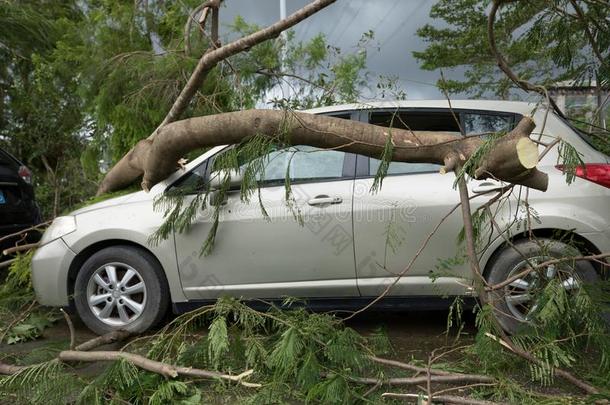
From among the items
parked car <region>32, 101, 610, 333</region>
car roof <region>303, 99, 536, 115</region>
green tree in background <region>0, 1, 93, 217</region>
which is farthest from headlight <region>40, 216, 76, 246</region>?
green tree in background <region>0, 1, 93, 217</region>

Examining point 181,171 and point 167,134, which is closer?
point 167,134

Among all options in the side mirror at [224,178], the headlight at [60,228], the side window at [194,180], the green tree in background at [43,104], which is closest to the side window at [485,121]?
the side mirror at [224,178]

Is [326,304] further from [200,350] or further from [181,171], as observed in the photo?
[181,171]

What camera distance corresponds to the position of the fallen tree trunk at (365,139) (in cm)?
270

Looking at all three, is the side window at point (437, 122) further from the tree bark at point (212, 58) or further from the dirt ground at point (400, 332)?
the dirt ground at point (400, 332)

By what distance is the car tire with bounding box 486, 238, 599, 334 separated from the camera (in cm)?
308

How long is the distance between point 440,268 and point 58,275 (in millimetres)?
2679

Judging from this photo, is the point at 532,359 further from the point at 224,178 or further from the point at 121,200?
the point at 121,200

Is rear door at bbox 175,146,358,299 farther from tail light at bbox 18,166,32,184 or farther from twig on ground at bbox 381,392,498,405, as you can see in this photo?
tail light at bbox 18,166,32,184

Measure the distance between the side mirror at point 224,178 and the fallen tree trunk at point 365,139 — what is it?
0.19 meters

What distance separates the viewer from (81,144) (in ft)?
33.6

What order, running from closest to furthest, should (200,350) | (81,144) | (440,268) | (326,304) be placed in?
(200,350) < (440,268) < (326,304) < (81,144)

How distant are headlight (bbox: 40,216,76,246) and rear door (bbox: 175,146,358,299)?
2.78ft

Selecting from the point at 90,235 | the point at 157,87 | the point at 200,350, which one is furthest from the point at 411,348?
the point at 157,87
